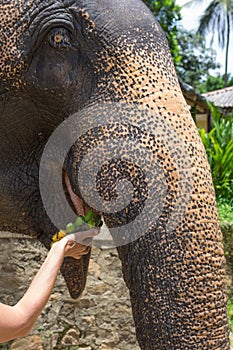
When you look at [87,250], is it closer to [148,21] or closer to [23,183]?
[23,183]

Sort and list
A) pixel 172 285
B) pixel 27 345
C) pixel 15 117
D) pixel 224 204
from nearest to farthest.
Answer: pixel 172 285 → pixel 15 117 → pixel 27 345 → pixel 224 204

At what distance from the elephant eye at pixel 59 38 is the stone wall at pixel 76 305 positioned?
259cm

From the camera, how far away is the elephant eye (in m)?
1.26

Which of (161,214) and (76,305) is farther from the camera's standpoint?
(76,305)

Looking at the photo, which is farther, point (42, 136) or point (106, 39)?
point (42, 136)

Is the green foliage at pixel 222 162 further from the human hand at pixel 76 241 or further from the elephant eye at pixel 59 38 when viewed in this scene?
the elephant eye at pixel 59 38

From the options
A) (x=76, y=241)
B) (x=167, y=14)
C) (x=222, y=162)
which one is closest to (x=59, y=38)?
(x=76, y=241)

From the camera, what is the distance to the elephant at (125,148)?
1093 mm

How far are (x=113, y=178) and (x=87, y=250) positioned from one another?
0.32 meters

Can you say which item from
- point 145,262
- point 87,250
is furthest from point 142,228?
point 87,250

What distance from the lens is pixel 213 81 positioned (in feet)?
105

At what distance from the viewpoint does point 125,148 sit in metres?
1.16

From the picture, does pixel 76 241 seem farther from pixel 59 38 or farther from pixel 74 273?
pixel 59 38

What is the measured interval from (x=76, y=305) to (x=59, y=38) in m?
2.89
